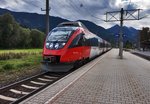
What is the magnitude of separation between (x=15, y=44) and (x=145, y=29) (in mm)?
56604

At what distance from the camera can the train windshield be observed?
54.3 feet

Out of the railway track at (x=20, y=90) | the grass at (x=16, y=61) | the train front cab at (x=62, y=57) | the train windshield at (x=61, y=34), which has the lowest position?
the railway track at (x=20, y=90)

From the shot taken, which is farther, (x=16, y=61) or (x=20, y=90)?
(x=16, y=61)

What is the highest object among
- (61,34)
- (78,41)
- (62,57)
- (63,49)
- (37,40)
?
(37,40)

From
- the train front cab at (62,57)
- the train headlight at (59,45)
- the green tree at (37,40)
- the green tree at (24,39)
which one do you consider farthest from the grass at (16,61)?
the green tree at (37,40)

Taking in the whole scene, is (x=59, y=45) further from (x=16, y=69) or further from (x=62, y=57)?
(x=16, y=69)

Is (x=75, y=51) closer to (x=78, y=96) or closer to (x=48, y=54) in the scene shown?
(x=48, y=54)

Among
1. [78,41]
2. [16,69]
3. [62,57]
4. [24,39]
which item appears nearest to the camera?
[62,57]

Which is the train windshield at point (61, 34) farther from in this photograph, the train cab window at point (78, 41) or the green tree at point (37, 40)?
the green tree at point (37, 40)

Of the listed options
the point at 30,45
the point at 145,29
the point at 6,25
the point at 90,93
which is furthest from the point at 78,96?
the point at 145,29

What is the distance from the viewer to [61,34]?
17.0m

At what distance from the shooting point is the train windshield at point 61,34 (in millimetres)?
16564

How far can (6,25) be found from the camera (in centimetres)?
8912

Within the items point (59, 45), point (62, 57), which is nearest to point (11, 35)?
point (59, 45)
